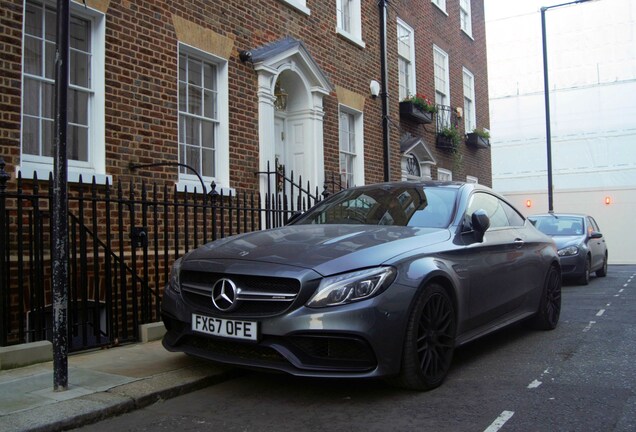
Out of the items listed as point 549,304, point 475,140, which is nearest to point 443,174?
point 475,140

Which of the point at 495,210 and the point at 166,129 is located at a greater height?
the point at 166,129

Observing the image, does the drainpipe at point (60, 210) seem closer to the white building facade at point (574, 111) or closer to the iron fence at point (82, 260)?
the iron fence at point (82, 260)

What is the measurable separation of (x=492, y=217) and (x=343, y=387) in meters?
2.38

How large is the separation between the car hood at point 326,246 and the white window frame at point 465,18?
15.1 meters

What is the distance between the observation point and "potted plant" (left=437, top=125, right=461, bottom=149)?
15.6 m

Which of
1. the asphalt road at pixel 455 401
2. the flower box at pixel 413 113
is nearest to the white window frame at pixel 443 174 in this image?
the flower box at pixel 413 113

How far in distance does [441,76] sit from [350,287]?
45.4ft

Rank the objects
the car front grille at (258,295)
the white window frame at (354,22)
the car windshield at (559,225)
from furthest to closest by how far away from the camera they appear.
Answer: the car windshield at (559,225), the white window frame at (354,22), the car front grille at (258,295)

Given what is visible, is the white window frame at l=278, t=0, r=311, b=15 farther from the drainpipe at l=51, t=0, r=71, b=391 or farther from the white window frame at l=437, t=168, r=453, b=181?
the white window frame at l=437, t=168, r=453, b=181

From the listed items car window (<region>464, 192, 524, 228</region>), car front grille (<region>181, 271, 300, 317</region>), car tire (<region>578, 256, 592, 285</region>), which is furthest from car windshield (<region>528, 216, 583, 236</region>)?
car front grille (<region>181, 271, 300, 317</region>)

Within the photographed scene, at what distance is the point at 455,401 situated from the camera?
390cm

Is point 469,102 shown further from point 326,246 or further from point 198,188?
point 326,246

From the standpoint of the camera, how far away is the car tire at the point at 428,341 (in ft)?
12.8

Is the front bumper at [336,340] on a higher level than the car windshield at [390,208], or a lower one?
lower
